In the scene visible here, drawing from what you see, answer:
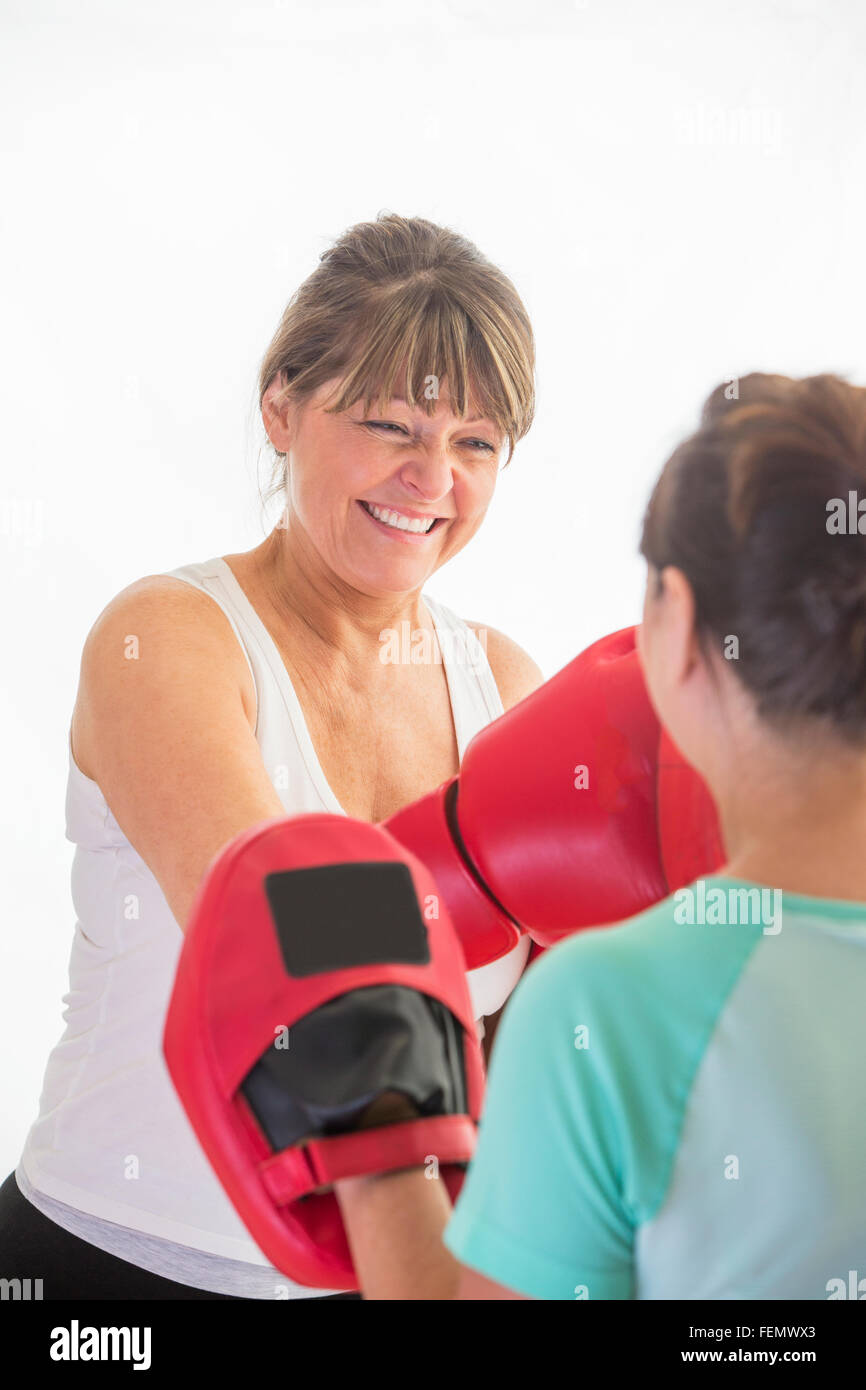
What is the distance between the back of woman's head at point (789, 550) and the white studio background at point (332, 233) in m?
1.81

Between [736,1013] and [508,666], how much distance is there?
939 mm

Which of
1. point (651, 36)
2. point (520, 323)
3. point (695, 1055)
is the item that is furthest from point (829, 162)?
point (695, 1055)

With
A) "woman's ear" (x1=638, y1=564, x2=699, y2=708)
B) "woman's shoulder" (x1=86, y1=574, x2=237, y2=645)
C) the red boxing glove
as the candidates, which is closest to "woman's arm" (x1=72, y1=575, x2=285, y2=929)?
"woman's shoulder" (x1=86, y1=574, x2=237, y2=645)

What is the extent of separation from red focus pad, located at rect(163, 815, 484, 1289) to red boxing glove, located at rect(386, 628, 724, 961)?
21 centimetres

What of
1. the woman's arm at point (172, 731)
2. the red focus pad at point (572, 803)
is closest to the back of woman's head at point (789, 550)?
the red focus pad at point (572, 803)

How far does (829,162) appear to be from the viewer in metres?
2.53

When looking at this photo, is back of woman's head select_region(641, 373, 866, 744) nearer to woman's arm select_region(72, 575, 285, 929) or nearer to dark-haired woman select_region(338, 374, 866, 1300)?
dark-haired woman select_region(338, 374, 866, 1300)

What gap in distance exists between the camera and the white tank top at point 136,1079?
1045mm

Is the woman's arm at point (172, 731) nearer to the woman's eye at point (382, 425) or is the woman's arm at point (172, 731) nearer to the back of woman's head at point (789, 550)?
the woman's eye at point (382, 425)

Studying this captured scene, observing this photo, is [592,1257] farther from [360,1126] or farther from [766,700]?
[766,700]

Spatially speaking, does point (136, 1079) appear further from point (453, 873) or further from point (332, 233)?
point (332, 233)

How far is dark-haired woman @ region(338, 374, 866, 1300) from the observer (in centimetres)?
48

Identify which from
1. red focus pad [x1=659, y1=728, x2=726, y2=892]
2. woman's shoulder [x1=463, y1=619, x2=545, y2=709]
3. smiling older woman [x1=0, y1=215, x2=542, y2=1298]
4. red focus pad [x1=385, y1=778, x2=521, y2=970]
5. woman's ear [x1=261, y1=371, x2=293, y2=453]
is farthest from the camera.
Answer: woman's shoulder [x1=463, y1=619, x2=545, y2=709]
